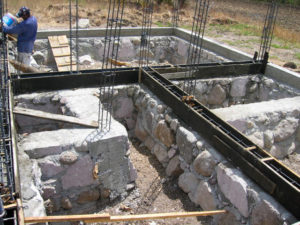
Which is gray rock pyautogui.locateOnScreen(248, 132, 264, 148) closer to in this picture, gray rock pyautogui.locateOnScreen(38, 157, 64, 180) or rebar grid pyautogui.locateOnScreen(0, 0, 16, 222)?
gray rock pyautogui.locateOnScreen(38, 157, 64, 180)

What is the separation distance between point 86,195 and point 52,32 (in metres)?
5.64

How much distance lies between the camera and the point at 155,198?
13.8ft

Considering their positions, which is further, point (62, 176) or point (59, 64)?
point (59, 64)

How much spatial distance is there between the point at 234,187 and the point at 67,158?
1.87 metres

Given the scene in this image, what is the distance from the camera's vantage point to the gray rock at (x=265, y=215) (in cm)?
305

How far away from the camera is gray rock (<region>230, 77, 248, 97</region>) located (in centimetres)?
632

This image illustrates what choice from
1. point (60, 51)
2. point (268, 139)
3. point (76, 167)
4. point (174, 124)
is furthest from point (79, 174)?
point (60, 51)

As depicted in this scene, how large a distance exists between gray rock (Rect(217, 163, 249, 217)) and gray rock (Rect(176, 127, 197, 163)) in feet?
1.83

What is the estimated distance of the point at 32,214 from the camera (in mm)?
2891

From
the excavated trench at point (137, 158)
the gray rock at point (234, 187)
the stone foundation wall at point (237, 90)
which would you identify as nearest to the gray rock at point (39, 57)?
the excavated trench at point (137, 158)

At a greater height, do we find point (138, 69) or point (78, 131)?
point (138, 69)

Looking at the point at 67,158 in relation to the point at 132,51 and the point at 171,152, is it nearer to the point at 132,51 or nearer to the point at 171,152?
the point at 171,152

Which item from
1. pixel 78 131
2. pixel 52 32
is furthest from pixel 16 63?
pixel 78 131

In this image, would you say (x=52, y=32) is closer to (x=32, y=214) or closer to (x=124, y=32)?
(x=124, y=32)
